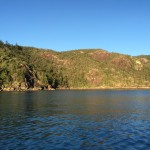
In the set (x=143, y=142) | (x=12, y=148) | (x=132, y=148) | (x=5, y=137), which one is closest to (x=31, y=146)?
(x=12, y=148)

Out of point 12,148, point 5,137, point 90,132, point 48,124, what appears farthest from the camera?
point 48,124

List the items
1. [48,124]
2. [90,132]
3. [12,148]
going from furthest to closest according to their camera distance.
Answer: [48,124], [90,132], [12,148]

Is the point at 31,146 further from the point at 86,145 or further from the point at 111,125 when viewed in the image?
the point at 111,125

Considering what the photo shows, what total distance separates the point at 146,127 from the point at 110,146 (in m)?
16.8

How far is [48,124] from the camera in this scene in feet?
177

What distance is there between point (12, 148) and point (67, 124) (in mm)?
20727

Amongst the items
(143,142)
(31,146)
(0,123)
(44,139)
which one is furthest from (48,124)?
(143,142)

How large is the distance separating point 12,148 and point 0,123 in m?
21.5

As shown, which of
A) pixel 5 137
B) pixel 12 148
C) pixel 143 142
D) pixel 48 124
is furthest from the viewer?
pixel 48 124

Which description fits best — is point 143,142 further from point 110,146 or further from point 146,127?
point 146,127

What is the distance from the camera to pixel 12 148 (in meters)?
34.2

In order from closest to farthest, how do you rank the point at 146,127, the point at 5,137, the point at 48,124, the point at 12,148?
the point at 12,148, the point at 5,137, the point at 146,127, the point at 48,124

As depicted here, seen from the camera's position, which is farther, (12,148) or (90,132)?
(90,132)

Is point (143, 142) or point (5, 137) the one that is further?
point (5, 137)
